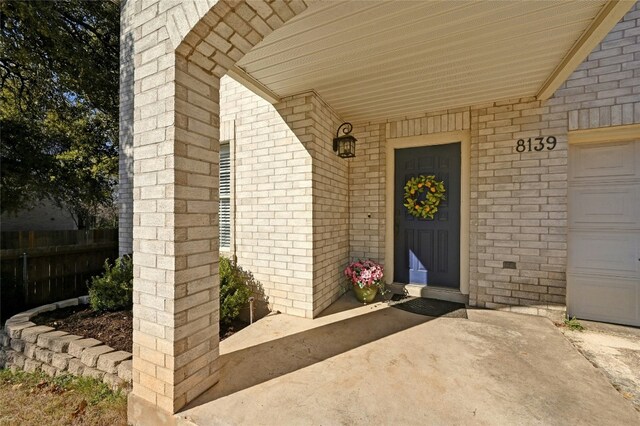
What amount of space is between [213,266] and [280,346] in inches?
45.0

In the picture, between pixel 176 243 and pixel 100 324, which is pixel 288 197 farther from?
pixel 100 324

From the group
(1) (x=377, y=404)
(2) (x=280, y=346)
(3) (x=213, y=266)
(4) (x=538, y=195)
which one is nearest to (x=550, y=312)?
(4) (x=538, y=195)

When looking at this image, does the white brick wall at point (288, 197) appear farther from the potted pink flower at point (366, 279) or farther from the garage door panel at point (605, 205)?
the garage door panel at point (605, 205)

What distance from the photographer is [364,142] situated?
13.3ft

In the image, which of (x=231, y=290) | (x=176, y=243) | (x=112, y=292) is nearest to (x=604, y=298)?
(x=231, y=290)

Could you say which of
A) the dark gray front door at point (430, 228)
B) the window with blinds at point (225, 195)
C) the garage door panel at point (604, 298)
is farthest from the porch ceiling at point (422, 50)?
the garage door panel at point (604, 298)

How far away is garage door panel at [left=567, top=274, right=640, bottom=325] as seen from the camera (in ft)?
9.98

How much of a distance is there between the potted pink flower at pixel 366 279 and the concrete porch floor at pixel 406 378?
62 cm

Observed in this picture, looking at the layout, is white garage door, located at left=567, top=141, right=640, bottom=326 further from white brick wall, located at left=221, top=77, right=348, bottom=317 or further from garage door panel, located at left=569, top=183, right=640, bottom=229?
white brick wall, located at left=221, top=77, right=348, bottom=317

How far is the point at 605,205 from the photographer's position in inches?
123

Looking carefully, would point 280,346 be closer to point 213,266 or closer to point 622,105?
point 213,266

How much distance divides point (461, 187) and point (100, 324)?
15.8ft

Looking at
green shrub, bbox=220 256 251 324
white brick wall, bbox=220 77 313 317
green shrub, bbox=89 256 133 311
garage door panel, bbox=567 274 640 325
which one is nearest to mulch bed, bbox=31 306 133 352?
green shrub, bbox=89 256 133 311

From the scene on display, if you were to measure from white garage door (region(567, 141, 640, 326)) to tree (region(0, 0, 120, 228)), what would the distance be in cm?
860
